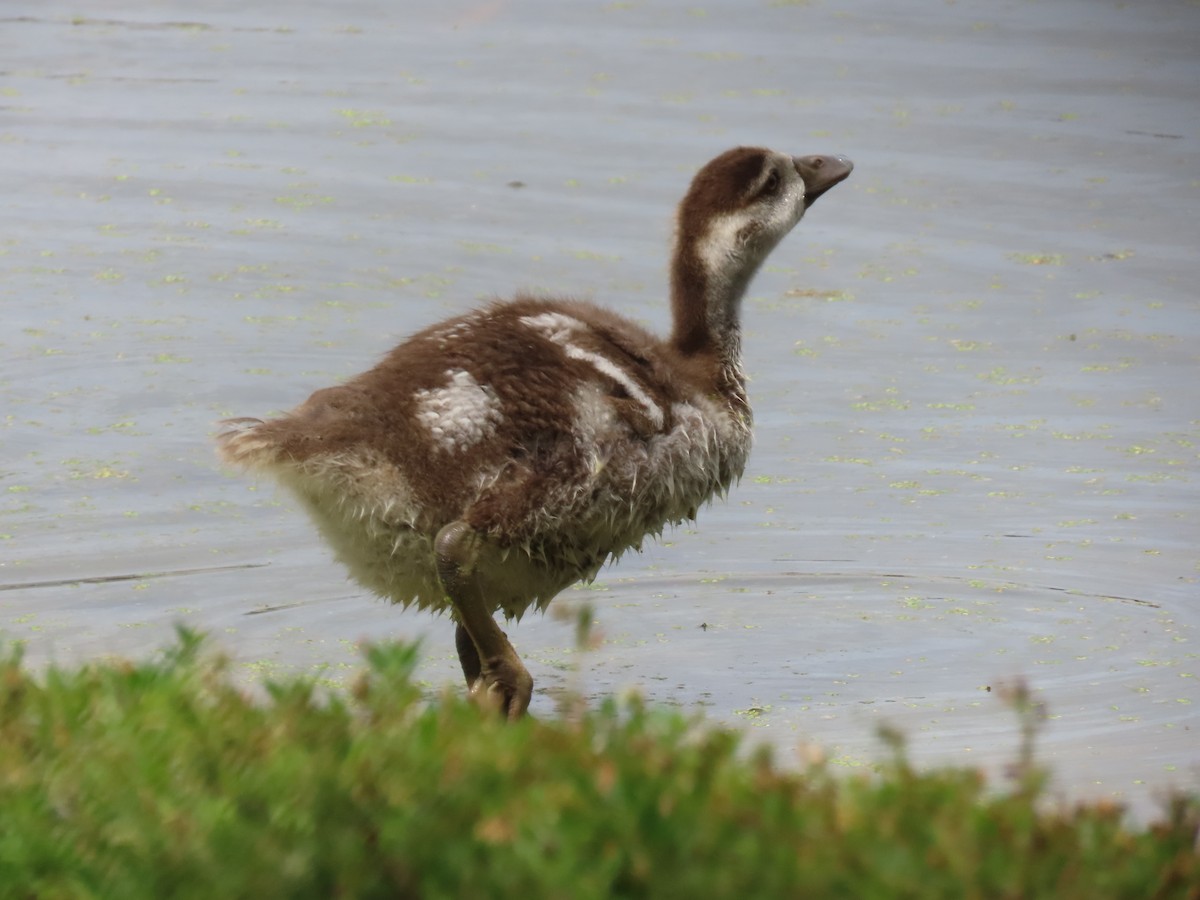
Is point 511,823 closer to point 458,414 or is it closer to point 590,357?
point 458,414

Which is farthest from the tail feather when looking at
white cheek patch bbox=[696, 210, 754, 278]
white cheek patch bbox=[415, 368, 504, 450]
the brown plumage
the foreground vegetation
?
the foreground vegetation

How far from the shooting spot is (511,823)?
3404 millimetres

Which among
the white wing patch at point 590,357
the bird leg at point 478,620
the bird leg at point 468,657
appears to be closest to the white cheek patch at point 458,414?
the bird leg at point 478,620

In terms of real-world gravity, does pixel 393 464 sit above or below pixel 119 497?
above

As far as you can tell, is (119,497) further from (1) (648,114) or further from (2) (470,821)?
(1) (648,114)

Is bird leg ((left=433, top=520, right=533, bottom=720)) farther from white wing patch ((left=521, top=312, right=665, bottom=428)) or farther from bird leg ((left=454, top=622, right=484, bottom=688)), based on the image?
white wing patch ((left=521, top=312, right=665, bottom=428))

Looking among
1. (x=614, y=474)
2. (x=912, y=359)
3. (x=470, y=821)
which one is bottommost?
(x=912, y=359)

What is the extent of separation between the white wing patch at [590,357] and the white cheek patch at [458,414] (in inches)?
14.6

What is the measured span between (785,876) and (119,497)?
5.63 meters

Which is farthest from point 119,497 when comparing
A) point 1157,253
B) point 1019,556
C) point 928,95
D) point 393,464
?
point 928,95

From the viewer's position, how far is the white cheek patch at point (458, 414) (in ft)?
20.2

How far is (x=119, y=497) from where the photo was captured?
27.8ft

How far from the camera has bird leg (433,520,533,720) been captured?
6102 mm

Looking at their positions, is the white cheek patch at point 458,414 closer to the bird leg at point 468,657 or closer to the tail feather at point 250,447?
the tail feather at point 250,447
